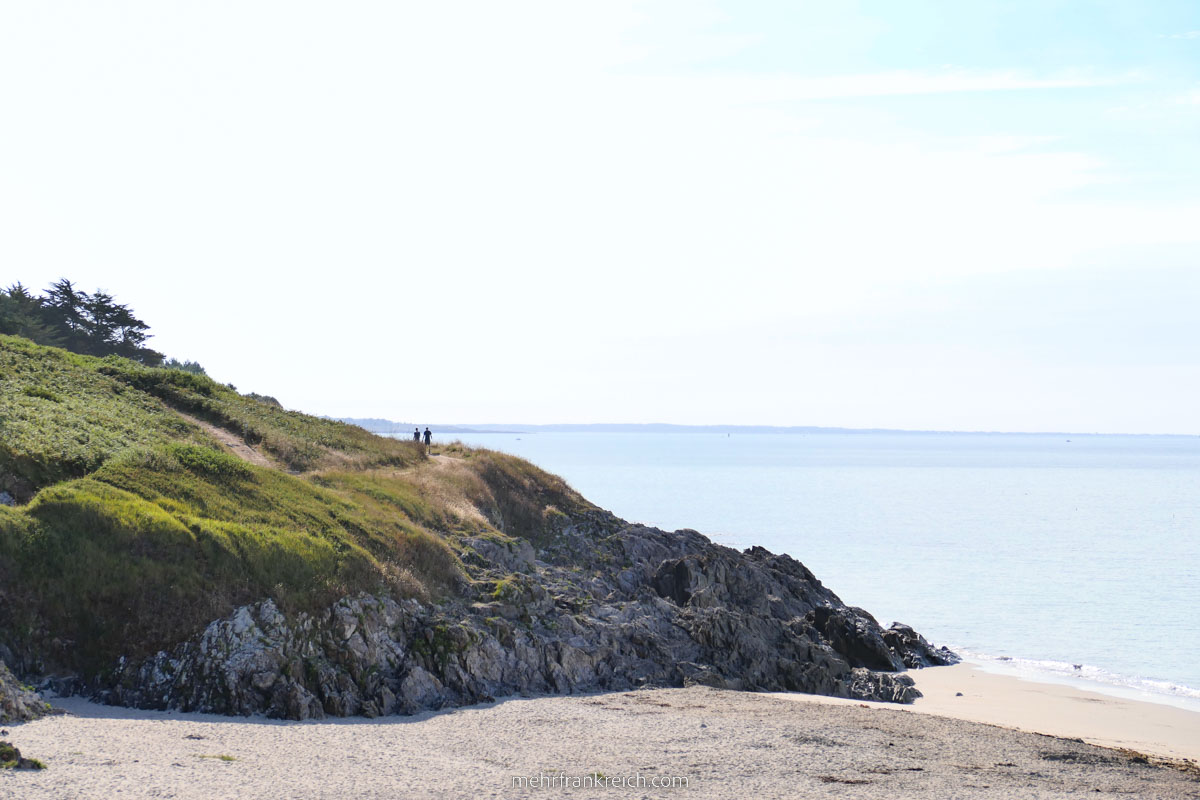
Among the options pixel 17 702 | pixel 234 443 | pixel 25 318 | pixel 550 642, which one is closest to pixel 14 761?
pixel 17 702

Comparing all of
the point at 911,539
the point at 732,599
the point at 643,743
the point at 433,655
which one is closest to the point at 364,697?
the point at 433,655

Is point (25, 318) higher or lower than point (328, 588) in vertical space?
higher

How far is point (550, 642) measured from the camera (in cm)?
2895

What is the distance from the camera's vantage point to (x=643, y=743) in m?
21.8

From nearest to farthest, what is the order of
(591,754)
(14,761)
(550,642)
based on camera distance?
1. (14,761)
2. (591,754)
3. (550,642)

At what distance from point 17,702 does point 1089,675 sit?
123 feet

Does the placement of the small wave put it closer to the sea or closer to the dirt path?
the sea

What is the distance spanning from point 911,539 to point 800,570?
40.4m

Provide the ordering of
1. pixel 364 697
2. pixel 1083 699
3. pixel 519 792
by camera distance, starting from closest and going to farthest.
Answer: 1. pixel 519 792
2. pixel 364 697
3. pixel 1083 699

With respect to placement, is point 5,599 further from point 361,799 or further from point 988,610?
point 988,610

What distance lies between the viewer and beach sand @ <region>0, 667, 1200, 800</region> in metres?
17.1

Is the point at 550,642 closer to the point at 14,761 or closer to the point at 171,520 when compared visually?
the point at 171,520

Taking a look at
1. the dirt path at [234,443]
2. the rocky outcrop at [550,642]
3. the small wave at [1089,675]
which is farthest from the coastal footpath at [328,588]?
the small wave at [1089,675]

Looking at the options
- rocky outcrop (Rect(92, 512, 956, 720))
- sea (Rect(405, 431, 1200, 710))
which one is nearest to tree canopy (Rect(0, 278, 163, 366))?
sea (Rect(405, 431, 1200, 710))
